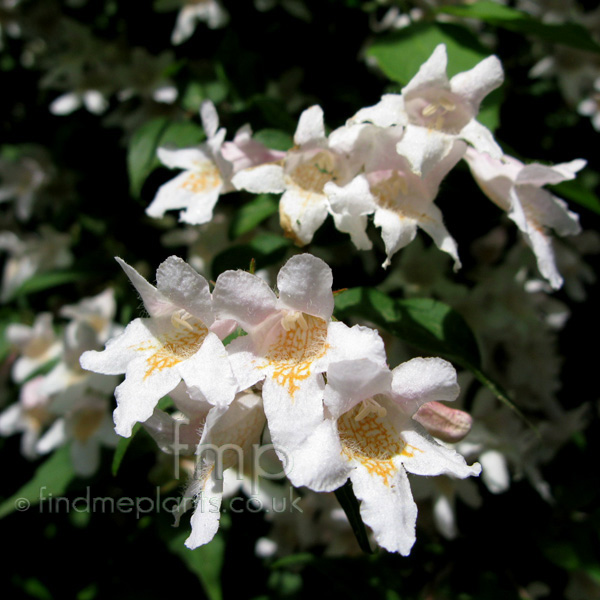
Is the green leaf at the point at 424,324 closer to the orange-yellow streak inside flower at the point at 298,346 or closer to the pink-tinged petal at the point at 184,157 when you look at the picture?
the orange-yellow streak inside flower at the point at 298,346

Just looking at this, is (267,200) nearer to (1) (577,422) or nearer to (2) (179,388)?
(2) (179,388)

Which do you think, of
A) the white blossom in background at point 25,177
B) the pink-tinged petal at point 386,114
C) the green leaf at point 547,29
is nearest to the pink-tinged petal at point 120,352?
the pink-tinged petal at point 386,114

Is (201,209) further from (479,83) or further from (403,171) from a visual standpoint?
(479,83)

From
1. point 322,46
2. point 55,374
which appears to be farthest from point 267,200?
point 55,374

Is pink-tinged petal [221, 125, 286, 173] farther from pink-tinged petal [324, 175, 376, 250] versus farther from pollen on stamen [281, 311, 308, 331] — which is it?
pollen on stamen [281, 311, 308, 331]

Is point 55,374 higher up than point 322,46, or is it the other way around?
point 322,46
